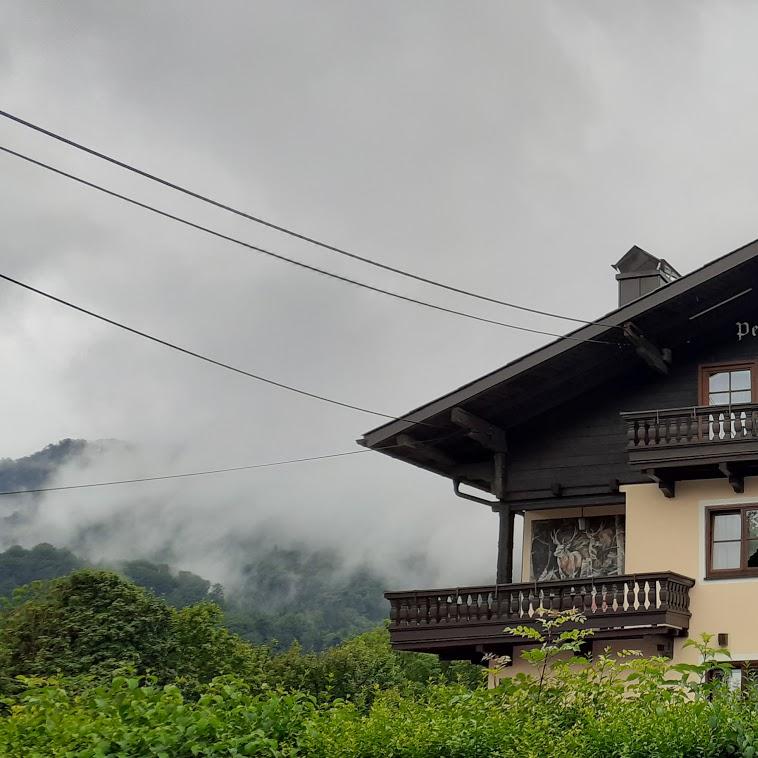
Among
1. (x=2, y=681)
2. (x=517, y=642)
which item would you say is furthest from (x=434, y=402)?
(x=2, y=681)

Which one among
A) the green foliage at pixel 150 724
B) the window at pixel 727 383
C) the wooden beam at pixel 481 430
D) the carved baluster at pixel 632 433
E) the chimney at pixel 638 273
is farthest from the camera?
the chimney at pixel 638 273

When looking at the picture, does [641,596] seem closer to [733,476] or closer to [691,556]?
[691,556]

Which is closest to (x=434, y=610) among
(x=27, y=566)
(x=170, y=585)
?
(x=27, y=566)

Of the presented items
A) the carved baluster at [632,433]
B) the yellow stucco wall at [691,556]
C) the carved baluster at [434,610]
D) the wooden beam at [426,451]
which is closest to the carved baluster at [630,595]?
the yellow stucco wall at [691,556]

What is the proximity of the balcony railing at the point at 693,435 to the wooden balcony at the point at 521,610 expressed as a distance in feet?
6.71

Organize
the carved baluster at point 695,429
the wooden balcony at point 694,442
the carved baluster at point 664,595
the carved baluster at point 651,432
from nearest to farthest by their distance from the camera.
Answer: the carved baluster at point 664,595, the wooden balcony at point 694,442, the carved baluster at point 695,429, the carved baluster at point 651,432

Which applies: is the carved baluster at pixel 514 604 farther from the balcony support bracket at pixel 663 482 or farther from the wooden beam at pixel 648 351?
the wooden beam at pixel 648 351

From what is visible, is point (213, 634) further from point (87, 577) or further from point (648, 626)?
point (648, 626)

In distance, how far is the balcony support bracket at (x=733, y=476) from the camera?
24.0 metres

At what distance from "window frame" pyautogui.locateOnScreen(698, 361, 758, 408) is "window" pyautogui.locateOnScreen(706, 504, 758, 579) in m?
2.25

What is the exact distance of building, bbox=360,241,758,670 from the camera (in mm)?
23922

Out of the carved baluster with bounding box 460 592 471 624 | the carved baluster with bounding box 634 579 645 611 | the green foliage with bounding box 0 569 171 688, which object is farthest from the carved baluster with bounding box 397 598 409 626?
the green foliage with bounding box 0 569 171 688

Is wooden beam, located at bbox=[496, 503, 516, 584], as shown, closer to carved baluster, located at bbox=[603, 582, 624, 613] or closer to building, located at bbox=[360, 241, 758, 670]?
building, located at bbox=[360, 241, 758, 670]

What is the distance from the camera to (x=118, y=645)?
4650 cm
